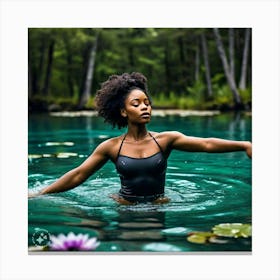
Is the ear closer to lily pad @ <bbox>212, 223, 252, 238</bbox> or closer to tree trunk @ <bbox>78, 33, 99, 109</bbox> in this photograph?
lily pad @ <bbox>212, 223, 252, 238</bbox>

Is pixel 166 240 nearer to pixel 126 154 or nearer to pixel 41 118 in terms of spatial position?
pixel 126 154

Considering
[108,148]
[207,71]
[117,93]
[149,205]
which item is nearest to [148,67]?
[207,71]

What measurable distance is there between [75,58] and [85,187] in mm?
5131

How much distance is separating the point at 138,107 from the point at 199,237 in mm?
1249

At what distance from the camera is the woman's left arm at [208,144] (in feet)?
17.1

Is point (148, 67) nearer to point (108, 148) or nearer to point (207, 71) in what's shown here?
point (207, 71)

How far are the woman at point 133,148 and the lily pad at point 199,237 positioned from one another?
817mm

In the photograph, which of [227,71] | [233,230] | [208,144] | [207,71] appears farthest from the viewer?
[207,71]

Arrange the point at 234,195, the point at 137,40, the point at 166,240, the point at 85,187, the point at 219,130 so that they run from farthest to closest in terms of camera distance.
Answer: the point at 219,130 → the point at 137,40 → the point at 85,187 → the point at 234,195 → the point at 166,240

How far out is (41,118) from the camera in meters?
10.2

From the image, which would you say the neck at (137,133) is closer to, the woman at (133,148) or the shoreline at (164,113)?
the woman at (133,148)

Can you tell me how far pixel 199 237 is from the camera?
4.84 metres

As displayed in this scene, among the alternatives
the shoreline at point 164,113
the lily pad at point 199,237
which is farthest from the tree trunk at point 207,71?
the lily pad at point 199,237
